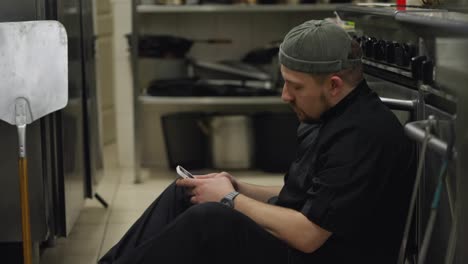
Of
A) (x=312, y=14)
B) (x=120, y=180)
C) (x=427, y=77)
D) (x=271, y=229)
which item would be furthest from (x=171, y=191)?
(x=312, y=14)

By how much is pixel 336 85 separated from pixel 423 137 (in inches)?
15.8

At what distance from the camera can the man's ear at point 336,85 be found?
6.91 ft

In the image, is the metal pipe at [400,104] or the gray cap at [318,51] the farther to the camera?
the metal pipe at [400,104]

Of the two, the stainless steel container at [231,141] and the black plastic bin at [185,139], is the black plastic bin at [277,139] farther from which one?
the black plastic bin at [185,139]

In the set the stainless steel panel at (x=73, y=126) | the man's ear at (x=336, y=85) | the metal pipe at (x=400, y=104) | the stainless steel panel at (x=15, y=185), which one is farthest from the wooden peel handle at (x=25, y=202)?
the metal pipe at (x=400, y=104)

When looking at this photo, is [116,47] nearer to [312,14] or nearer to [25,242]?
[312,14]

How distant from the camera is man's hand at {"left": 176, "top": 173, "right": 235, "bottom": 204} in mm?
2295

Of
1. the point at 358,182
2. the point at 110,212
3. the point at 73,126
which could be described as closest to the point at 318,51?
the point at 358,182

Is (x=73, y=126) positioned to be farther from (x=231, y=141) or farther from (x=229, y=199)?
(x=231, y=141)

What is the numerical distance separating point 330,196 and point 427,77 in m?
0.41

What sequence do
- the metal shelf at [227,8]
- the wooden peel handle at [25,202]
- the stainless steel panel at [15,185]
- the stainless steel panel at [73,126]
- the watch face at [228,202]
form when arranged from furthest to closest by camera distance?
the metal shelf at [227,8] < the stainless steel panel at [73,126] < the stainless steel panel at [15,185] < the wooden peel handle at [25,202] < the watch face at [228,202]

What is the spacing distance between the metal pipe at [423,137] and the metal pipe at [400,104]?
0.37 meters

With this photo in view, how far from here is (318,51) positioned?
81.7 inches

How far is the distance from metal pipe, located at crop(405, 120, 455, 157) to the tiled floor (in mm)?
1807
